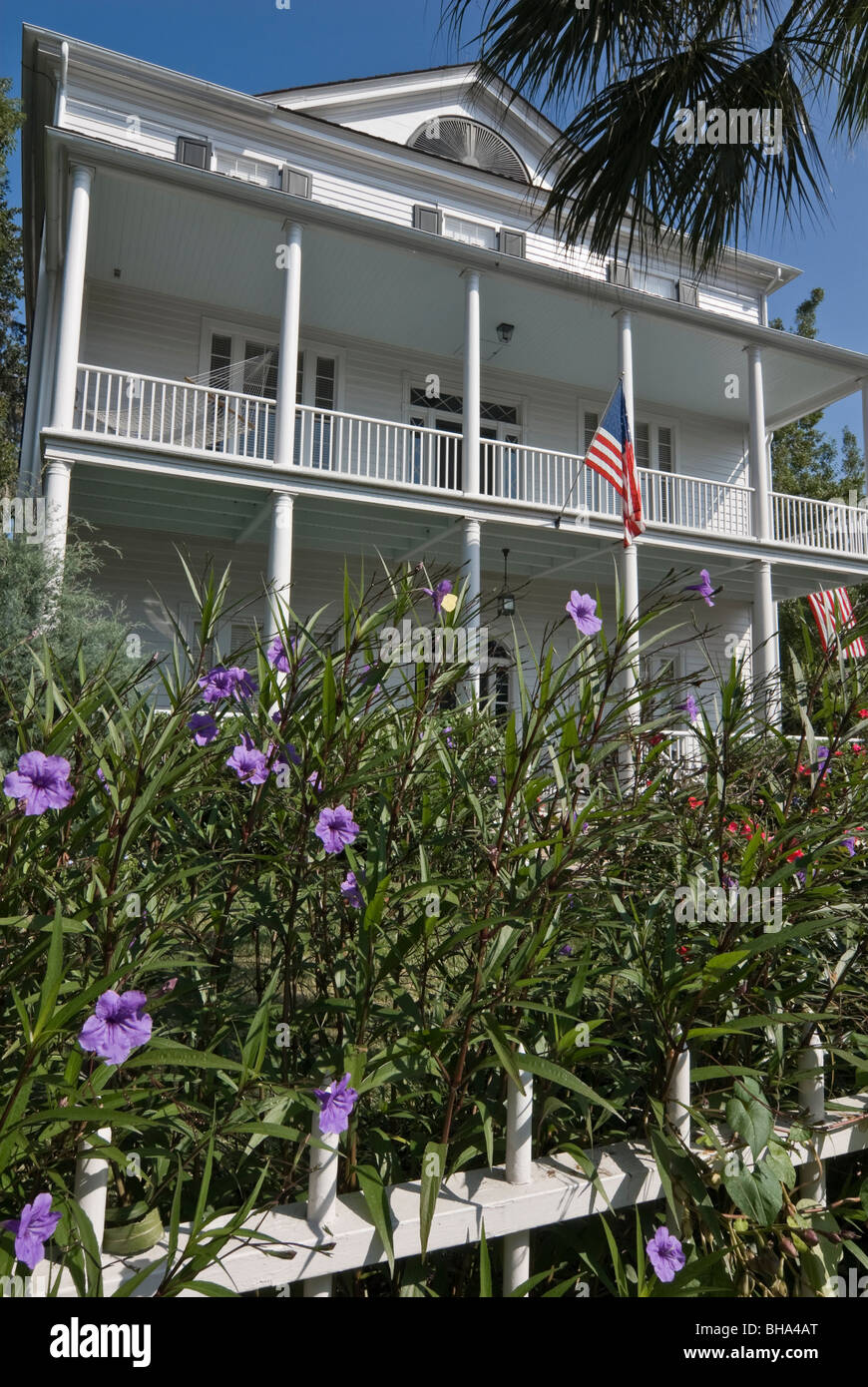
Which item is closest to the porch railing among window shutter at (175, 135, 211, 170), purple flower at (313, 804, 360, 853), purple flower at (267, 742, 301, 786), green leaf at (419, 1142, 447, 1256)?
window shutter at (175, 135, 211, 170)

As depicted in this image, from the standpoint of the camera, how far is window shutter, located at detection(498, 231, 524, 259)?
13.7 meters

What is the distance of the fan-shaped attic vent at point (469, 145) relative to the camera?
13.9 metres

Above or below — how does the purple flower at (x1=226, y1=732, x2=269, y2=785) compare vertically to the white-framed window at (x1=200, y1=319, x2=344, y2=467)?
below

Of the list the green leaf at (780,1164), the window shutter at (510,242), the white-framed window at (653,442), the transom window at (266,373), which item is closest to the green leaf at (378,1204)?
the green leaf at (780,1164)

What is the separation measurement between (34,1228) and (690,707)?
4.99 ft

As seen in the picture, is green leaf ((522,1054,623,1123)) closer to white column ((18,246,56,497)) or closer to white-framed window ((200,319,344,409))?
white column ((18,246,56,497))

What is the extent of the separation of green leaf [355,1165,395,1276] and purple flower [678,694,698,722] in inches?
42.3

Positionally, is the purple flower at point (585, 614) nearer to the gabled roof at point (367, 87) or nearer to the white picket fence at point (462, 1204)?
the white picket fence at point (462, 1204)

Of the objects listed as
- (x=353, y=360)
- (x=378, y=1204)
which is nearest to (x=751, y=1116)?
(x=378, y=1204)

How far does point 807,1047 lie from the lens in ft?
5.28

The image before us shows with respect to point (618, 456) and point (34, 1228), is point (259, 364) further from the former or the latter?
point (34, 1228)

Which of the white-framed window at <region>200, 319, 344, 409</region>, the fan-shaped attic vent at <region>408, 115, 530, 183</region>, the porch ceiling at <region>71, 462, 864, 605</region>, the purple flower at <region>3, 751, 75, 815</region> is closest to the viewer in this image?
the purple flower at <region>3, 751, 75, 815</region>

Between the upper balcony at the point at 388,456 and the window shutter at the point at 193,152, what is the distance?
119 inches
